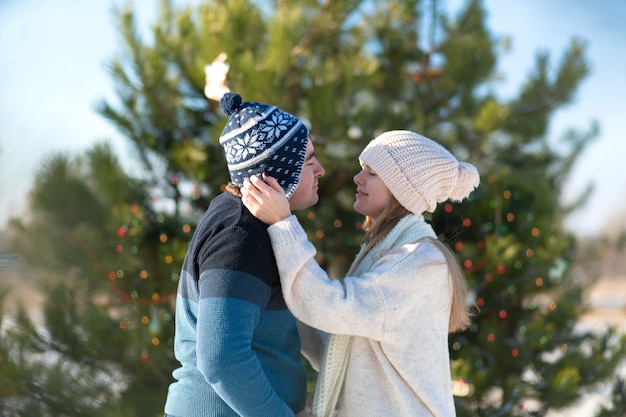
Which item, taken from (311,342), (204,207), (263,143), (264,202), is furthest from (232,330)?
(204,207)

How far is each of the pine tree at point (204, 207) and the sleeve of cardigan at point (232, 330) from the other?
1.50 m

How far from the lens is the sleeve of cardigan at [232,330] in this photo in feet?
3.56

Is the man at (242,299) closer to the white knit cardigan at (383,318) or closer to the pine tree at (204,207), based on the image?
the white knit cardigan at (383,318)

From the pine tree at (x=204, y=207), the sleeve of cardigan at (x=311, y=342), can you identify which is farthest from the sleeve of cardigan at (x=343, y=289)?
the pine tree at (x=204, y=207)

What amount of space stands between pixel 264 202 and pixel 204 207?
1742mm

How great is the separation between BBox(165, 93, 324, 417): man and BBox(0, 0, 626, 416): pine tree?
125 centimetres

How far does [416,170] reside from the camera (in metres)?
1.46

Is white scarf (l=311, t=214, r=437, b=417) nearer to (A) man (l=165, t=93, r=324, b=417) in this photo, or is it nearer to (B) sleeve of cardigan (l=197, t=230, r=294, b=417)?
(A) man (l=165, t=93, r=324, b=417)

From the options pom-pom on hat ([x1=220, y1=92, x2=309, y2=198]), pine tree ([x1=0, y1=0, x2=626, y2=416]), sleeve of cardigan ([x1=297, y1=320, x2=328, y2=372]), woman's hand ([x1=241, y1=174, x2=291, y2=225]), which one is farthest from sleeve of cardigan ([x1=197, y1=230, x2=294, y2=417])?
pine tree ([x1=0, y1=0, x2=626, y2=416])

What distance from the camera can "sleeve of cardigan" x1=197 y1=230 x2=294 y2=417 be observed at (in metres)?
1.09

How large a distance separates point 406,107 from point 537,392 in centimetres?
150

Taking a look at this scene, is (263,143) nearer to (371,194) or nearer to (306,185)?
(306,185)

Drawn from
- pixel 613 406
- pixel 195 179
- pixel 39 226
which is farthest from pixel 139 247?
pixel 613 406

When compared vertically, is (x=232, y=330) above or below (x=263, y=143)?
below
